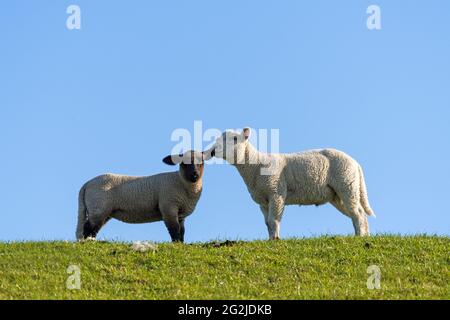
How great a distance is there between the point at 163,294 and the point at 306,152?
8.56 m

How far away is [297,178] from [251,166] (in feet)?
4.18

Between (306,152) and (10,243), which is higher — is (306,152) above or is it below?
above

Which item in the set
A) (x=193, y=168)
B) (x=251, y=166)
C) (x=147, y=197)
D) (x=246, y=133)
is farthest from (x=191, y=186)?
(x=246, y=133)

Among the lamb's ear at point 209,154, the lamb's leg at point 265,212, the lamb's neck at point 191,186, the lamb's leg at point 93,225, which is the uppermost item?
the lamb's ear at point 209,154

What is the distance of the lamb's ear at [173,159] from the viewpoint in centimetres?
2426

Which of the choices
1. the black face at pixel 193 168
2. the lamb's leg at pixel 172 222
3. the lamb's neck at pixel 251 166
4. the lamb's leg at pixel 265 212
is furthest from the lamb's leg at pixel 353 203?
the lamb's leg at pixel 172 222

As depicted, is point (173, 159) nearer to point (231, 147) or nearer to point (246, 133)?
point (231, 147)

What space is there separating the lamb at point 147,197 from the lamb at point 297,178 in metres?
1.03

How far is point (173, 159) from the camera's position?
2469 cm

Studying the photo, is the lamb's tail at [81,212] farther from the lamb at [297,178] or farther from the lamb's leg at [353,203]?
the lamb's leg at [353,203]
